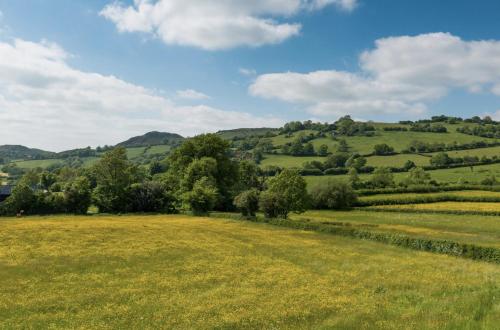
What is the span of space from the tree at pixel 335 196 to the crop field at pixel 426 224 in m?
4.58

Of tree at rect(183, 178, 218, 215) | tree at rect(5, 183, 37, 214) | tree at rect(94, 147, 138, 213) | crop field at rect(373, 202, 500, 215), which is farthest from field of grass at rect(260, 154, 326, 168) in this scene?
tree at rect(5, 183, 37, 214)

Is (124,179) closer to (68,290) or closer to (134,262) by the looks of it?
(134,262)

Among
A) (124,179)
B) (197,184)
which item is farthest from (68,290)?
(124,179)

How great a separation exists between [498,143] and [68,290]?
19608 centimetres

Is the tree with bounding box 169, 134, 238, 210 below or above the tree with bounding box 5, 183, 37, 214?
above

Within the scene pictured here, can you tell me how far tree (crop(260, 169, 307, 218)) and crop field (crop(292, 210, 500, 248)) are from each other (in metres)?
5.96

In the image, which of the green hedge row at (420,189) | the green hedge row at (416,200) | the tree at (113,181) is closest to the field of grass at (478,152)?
the green hedge row at (420,189)

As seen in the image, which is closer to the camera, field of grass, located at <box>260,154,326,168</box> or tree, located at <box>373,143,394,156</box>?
field of grass, located at <box>260,154,326,168</box>

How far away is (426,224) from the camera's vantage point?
7162 cm

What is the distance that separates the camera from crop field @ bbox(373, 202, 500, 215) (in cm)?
8238

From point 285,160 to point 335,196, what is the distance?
2961 inches

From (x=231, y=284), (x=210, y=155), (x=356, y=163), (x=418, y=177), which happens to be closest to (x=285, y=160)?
(x=356, y=163)

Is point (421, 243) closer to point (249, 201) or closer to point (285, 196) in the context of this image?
point (285, 196)

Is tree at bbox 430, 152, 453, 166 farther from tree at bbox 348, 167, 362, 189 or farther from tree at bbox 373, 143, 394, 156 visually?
tree at bbox 348, 167, 362, 189
